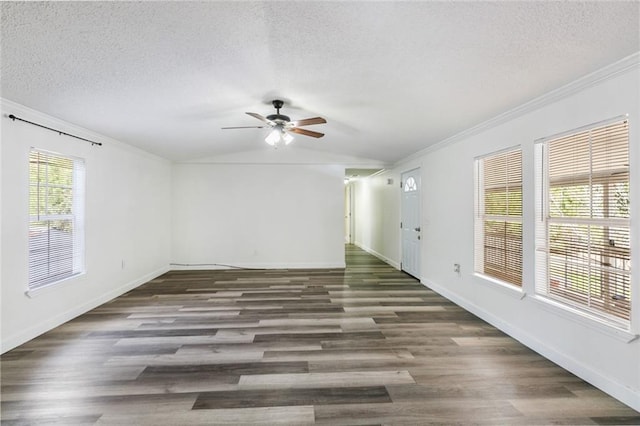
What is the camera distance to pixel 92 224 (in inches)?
153

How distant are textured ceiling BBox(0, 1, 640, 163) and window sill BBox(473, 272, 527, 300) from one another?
1.88 m

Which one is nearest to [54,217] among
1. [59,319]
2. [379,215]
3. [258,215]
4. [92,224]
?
[92,224]

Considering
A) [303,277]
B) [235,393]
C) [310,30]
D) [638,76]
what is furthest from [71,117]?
[638,76]

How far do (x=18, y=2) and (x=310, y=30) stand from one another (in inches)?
64.0

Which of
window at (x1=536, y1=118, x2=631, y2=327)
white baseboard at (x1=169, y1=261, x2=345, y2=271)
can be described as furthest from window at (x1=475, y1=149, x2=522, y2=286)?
white baseboard at (x1=169, y1=261, x2=345, y2=271)

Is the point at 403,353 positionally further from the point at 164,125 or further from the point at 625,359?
the point at 164,125

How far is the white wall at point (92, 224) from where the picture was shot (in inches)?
108

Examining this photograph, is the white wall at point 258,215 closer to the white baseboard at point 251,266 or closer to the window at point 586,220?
the white baseboard at point 251,266

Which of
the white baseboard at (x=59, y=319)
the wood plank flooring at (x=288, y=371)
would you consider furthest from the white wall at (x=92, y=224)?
the wood plank flooring at (x=288, y=371)

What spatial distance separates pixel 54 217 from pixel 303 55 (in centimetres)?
336

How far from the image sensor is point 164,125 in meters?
3.86

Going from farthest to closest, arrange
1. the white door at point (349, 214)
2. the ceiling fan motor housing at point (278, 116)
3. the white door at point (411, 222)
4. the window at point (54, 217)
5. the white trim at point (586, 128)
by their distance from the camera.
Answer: the white door at point (349, 214)
the white door at point (411, 222)
the ceiling fan motor housing at point (278, 116)
the window at point (54, 217)
the white trim at point (586, 128)

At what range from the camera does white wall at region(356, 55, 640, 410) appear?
196 centimetres

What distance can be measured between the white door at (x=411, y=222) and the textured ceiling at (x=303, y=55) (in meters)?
2.10
